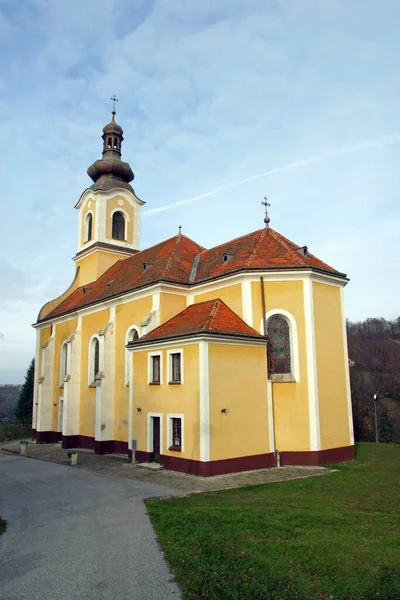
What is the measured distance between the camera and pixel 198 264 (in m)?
26.3

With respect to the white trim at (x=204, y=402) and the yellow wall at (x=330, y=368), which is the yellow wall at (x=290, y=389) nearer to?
the yellow wall at (x=330, y=368)

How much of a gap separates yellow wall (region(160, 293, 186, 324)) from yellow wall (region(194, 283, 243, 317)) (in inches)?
54.6

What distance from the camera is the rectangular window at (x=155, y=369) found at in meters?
20.7

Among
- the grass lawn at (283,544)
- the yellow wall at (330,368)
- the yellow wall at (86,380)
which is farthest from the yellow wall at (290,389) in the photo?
the yellow wall at (86,380)

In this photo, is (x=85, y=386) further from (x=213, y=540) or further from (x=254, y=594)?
(x=254, y=594)

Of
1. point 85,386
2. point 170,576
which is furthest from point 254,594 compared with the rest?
point 85,386

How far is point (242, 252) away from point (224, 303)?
120 inches

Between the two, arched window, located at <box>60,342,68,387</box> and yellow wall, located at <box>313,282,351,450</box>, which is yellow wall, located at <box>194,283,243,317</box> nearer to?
yellow wall, located at <box>313,282,351,450</box>

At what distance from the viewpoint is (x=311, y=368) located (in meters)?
20.1

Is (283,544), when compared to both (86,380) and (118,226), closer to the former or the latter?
(86,380)

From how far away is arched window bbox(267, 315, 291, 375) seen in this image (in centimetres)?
2077

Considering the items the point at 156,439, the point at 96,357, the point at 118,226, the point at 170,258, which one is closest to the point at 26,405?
the point at 118,226

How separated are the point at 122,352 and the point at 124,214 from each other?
13.4 meters

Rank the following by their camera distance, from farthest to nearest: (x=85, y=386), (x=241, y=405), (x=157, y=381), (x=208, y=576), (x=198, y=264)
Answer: (x=85, y=386) → (x=198, y=264) → (x=157, y=381) → (x=241, y=405) → (x=208, y=576)
